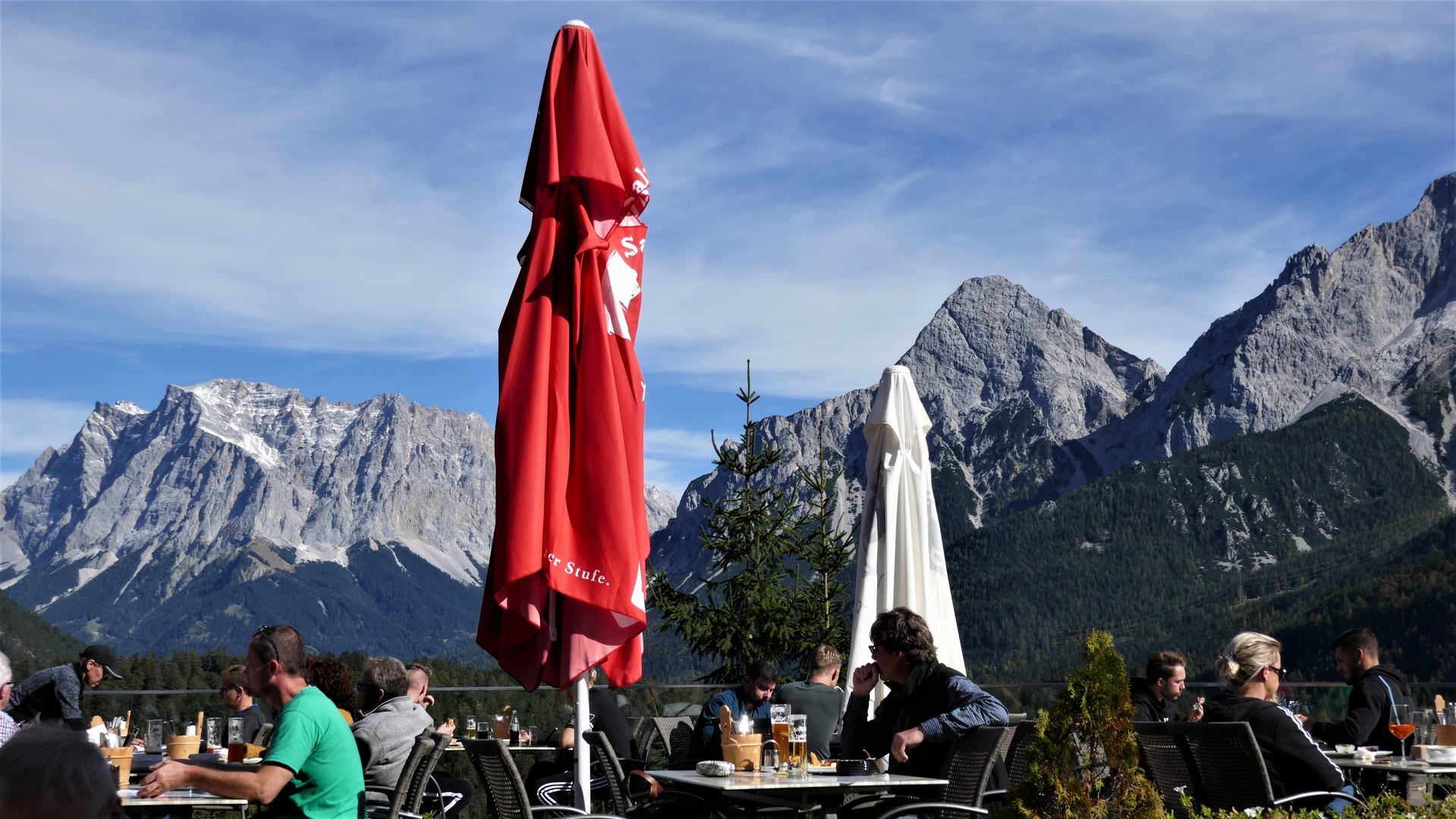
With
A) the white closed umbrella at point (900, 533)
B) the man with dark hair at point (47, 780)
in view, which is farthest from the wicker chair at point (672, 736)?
the man with dark hair at point (47, 780)

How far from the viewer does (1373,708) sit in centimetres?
641

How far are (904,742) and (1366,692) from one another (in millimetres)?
3209

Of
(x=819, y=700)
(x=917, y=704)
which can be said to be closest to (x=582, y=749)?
(x=917, y=704)

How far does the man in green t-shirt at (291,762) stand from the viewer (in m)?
3.58

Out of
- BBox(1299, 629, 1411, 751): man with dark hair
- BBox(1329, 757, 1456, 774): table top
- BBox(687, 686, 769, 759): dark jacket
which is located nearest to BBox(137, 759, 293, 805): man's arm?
BBox(687, 686, 769, 759): dark jacket

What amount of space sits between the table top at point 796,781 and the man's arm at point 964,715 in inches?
8.6

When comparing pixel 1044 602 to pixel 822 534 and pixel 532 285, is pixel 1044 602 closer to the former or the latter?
pixel 822 534

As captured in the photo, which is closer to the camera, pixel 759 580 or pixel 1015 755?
pixel 1015 755

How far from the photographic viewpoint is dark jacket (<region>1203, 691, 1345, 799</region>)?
16.5 ft

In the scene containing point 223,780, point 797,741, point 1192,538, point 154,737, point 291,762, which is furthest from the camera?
point 1192,538

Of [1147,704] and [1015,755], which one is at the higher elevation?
[1147,704]

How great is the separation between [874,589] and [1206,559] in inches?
5187

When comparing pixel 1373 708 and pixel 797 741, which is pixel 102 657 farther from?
pixel 1373 708

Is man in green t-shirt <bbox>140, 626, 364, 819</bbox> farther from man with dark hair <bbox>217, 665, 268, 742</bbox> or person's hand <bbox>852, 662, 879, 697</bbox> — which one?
man with dark hair <bbox>217, 665, 268, 742</bbox>
